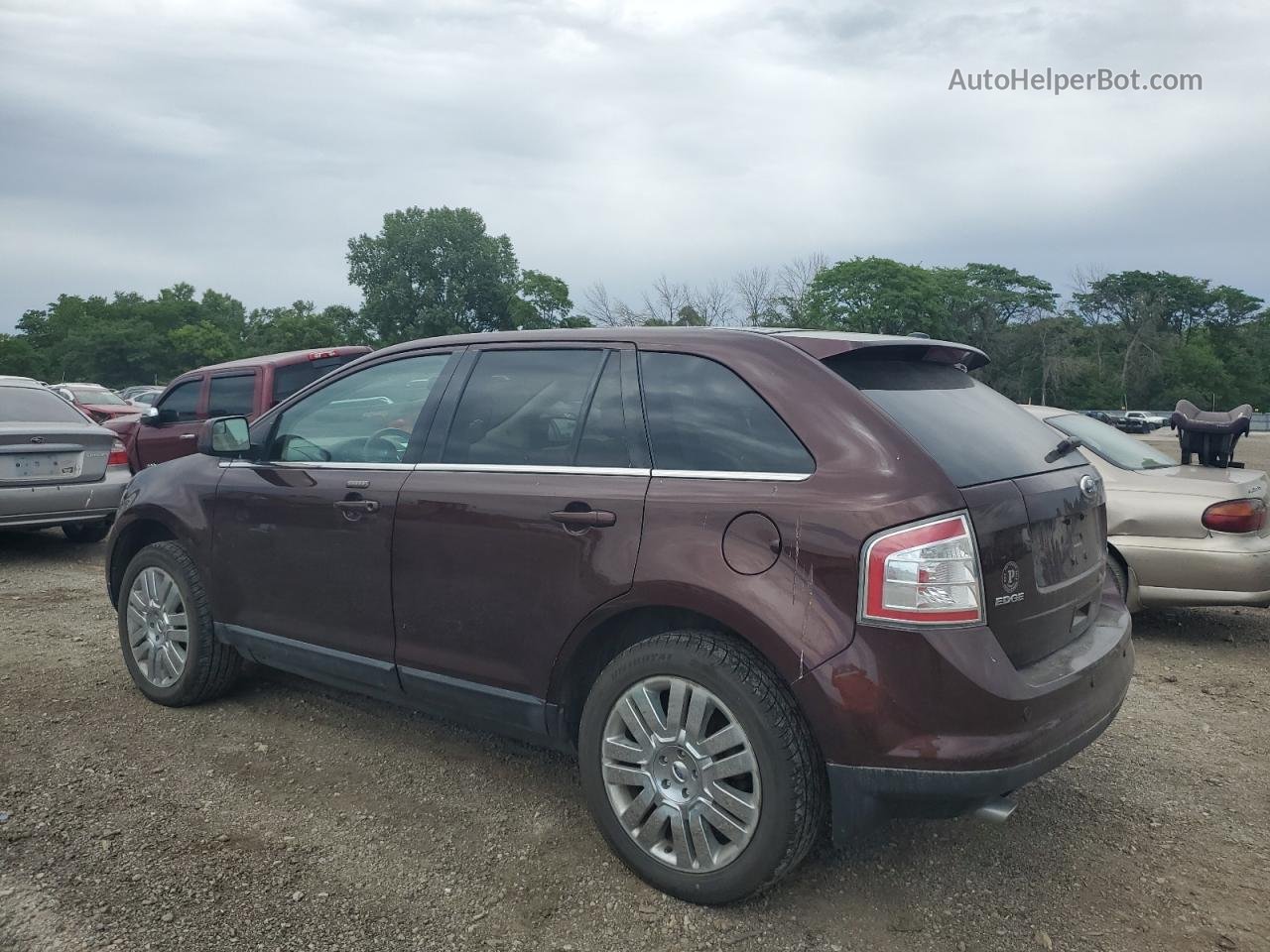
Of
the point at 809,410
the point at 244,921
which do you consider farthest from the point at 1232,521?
the point at 244,921

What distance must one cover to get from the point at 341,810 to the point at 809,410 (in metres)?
2.18

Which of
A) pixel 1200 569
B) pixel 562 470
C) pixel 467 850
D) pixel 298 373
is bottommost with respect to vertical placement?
pixel 467 850

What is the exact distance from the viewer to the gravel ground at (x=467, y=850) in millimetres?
2791

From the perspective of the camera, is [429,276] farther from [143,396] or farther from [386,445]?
[386,445]

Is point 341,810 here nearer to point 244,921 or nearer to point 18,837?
point 244,921

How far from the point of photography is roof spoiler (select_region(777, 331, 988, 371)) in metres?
3.04

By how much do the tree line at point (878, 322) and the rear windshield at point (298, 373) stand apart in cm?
5958

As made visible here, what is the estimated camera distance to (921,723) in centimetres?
257

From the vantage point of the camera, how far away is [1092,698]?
293 centimetres

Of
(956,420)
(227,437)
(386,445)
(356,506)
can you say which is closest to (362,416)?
(386,445)

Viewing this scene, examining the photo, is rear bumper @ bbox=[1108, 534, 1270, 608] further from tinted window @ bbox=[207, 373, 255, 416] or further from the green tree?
the green tree

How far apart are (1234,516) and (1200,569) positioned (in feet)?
1.19

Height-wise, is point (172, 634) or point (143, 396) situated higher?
point (143, 396)

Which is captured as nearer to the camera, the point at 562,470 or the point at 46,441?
the point at 562,470
